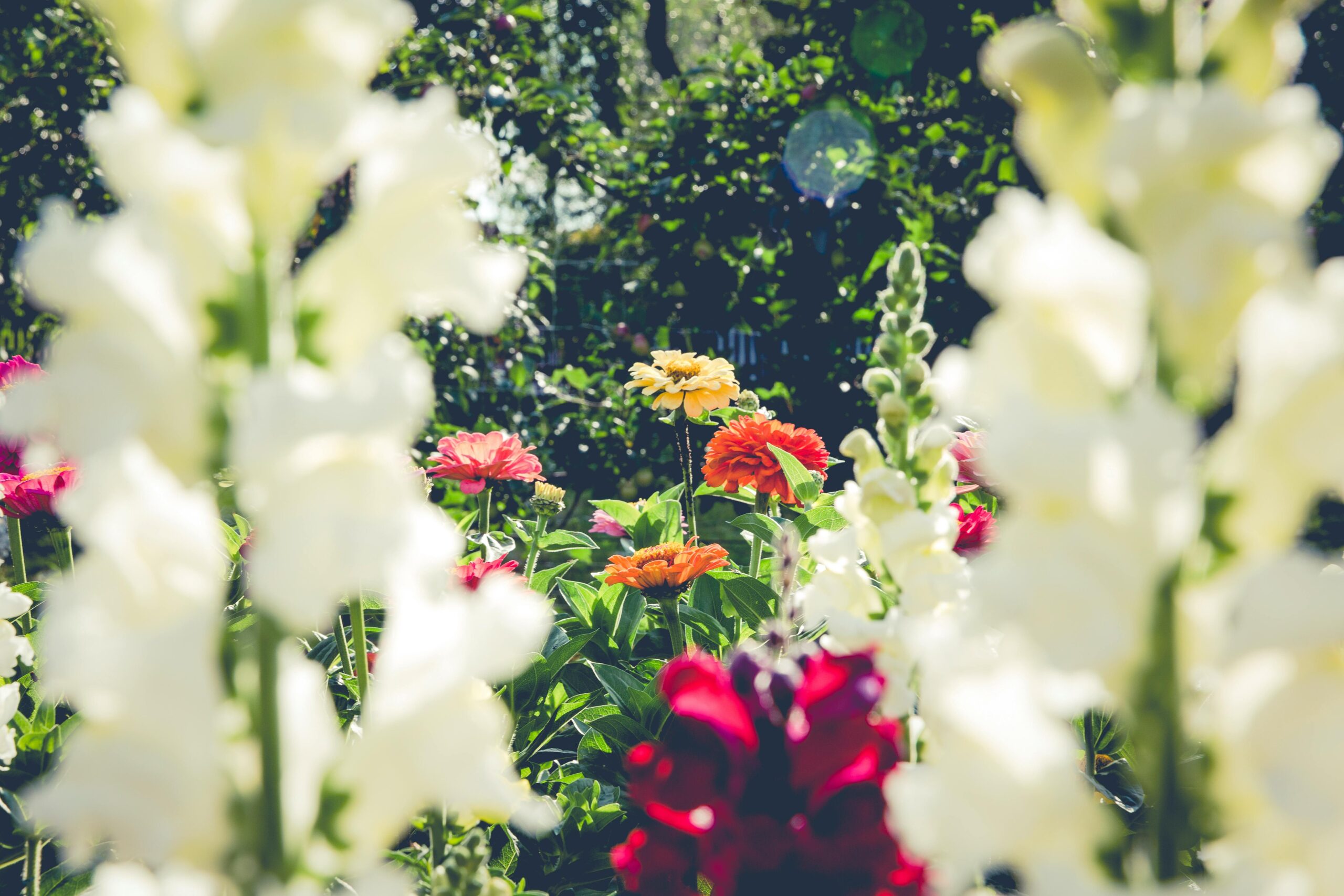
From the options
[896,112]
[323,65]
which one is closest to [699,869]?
[323,65]

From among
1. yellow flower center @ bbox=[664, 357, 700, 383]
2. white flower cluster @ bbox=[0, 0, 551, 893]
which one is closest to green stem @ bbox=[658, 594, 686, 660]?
yellow flower center @ bbox=[664, 357, 700, 383]

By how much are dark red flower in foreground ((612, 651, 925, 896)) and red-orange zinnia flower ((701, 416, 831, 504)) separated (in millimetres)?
1091

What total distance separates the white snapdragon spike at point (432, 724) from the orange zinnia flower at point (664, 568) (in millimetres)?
965

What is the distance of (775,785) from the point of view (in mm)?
602

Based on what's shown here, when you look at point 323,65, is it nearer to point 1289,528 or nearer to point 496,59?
point 1289,528

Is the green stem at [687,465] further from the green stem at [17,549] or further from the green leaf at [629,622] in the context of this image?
the green stem at [17,549]

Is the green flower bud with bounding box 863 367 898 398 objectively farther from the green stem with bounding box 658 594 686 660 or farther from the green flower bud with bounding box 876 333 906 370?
the green stem with bounding box 658 594 686 660

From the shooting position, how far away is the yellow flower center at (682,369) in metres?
1.96

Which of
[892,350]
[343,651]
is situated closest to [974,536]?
[892,350]

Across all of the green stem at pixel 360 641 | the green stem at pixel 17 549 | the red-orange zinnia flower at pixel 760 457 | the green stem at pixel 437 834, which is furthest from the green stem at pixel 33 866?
the red-orange zinnia flower at pixel 760 457

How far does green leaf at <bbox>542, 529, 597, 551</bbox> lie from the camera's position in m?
1.79

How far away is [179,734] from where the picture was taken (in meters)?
0.40

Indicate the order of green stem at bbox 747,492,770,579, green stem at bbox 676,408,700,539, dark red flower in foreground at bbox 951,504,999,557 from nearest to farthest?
dark red flower in foreground at bbox 951,504,999,557, green stem at bbox 747,492,770,579, green stem at bbox 676,408,700,539

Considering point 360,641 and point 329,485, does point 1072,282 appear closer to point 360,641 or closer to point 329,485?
point 329,485
